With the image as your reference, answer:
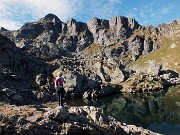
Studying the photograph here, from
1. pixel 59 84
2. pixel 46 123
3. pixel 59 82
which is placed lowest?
pixel 46 123

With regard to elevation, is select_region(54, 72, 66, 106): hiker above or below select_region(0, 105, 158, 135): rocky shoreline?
above

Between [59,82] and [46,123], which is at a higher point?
[59,82]

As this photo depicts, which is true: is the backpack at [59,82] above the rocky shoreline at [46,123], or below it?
above

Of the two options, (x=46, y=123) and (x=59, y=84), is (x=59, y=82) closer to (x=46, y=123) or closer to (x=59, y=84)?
(x=59, y=84)

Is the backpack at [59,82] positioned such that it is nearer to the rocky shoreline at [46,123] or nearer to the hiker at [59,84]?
the hiker at [59,84]

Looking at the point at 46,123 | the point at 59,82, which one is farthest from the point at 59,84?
the point at 46,123

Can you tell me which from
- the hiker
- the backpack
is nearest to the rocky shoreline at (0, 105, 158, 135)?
the hiker

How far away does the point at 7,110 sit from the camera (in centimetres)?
2788

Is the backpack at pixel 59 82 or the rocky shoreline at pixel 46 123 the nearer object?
the rocky shoreline at pixel 46 123

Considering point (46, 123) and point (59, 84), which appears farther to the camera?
point (59, 84)

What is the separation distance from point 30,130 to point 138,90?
176297mm

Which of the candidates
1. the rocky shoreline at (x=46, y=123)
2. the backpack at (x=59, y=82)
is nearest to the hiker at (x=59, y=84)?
the backpack at (x=59, y=82)

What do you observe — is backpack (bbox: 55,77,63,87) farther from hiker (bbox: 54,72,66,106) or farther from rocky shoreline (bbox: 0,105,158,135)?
rocky shoreline (bbox: 0,105,158,135)

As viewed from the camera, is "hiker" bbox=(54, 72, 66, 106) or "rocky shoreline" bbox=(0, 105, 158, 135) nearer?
"rocky shoreline" bbox=(0, 105, 158, 135)
